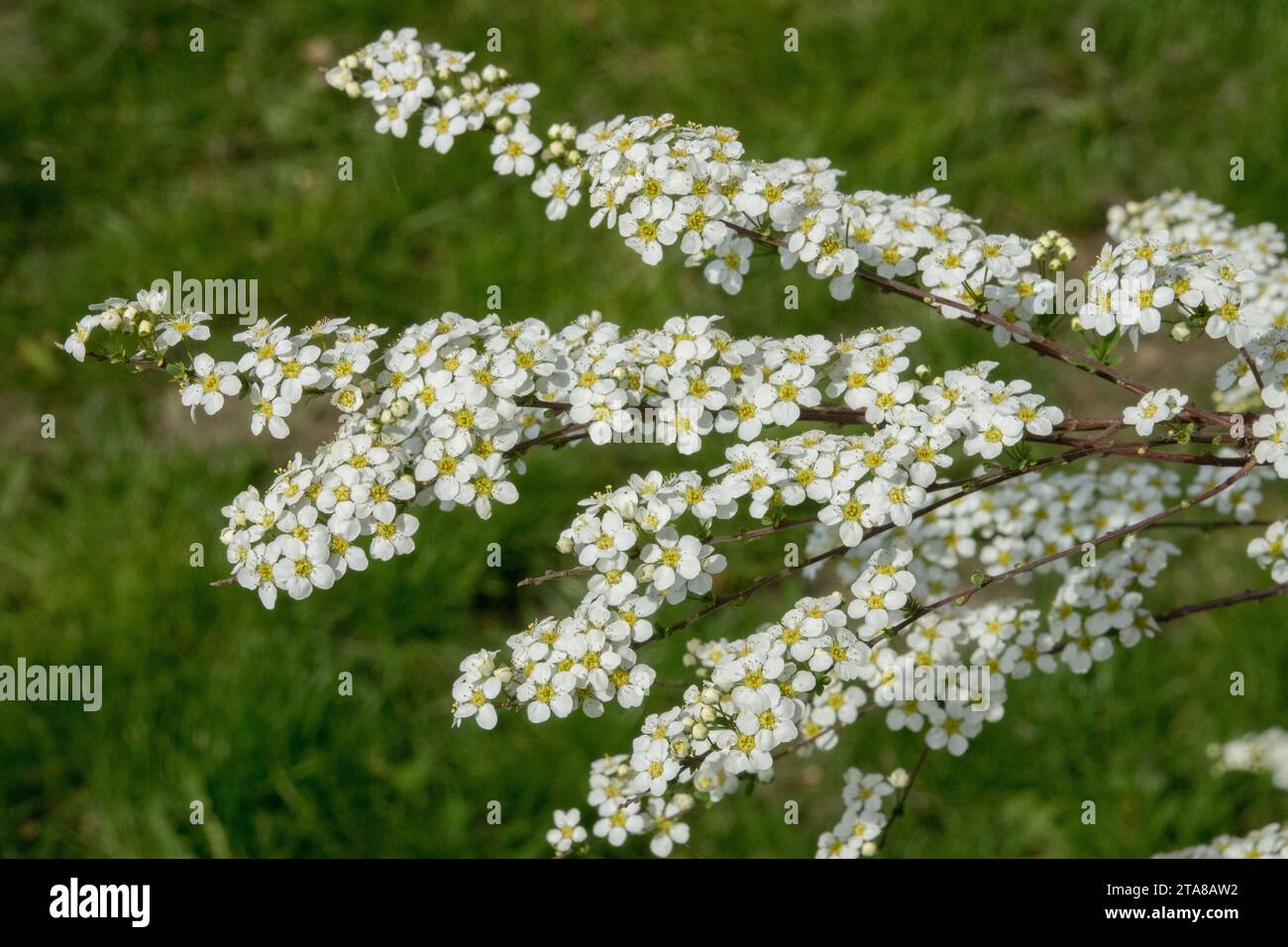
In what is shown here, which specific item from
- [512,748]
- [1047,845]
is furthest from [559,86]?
[1047,845]

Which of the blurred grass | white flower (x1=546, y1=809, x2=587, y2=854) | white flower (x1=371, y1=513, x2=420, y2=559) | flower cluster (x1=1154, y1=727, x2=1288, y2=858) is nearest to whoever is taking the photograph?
white flower (x1=371, y1=513, x2=420, y2=559)

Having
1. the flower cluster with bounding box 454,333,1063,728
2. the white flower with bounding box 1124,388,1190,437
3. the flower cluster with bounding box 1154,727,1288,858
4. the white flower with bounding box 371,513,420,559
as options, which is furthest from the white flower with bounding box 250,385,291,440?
the flower cluster with bounding box 1154,727,1288,858

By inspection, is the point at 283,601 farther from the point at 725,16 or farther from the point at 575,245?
the point at 725,16

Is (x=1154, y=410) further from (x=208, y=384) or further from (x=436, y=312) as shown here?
(x=436, y=312)

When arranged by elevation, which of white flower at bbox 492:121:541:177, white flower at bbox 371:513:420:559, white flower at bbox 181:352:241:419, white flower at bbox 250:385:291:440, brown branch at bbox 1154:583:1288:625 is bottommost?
brown branch at bbox 1154:583:1288:625

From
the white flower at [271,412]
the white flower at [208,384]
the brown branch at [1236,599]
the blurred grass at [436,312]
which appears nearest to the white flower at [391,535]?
the white flower at [271,412]

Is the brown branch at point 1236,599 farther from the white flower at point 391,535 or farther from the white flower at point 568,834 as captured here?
the white flower at point 391,535

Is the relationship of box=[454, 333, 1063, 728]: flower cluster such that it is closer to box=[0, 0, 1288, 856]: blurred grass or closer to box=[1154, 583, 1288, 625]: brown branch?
box=[1154, 583, 1288, 625]: brown branch
